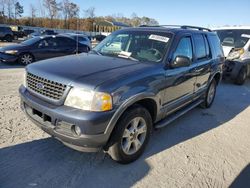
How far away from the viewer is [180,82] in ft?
14.1

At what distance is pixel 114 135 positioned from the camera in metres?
3.16

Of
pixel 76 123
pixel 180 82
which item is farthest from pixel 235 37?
pixel 76 123

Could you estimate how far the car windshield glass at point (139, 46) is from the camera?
4.06 m

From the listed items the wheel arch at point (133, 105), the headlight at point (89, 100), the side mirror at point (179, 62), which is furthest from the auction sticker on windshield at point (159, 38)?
the headlight at point (89, 100)

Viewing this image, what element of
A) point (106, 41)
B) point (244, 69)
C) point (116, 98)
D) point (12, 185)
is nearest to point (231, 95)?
point (244, 69)

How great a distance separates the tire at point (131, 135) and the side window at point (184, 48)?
1232mm

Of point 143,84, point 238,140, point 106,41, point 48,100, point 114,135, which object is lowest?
point 238,140

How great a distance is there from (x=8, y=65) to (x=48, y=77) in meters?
8.81

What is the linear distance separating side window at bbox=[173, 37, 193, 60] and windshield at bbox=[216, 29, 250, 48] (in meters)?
6.39

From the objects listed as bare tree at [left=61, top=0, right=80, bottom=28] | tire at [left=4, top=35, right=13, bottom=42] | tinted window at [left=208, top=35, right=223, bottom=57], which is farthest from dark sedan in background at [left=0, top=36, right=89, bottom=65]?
bare tree at [left=61, top=0, right=80, bottom=28]

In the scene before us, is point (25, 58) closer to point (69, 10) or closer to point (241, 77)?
point (241, 77)

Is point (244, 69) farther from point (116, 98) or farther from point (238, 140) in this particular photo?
point (116, 98)

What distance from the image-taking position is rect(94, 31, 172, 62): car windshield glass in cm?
406

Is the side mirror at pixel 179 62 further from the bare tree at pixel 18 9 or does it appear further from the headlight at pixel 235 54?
the bare tree at pixel 18 9
